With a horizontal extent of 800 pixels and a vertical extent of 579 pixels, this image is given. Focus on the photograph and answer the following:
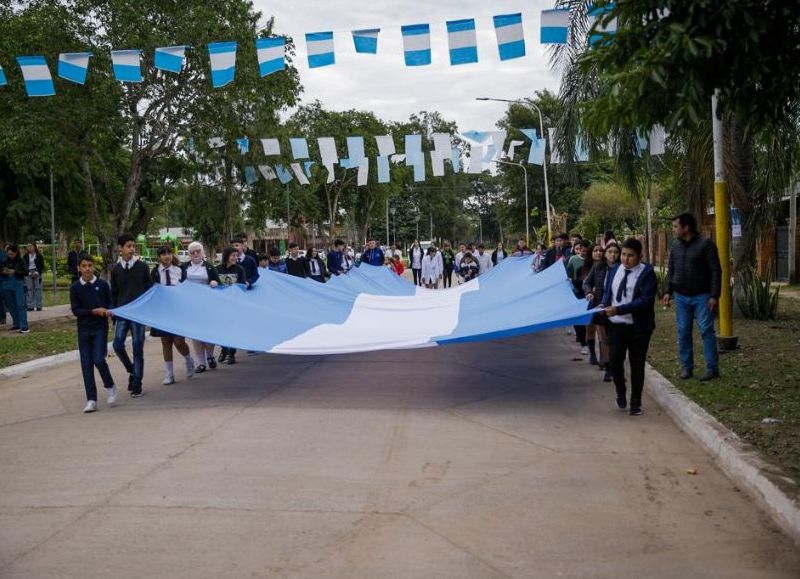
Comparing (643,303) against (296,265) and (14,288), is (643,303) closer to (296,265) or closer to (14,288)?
(296,265)

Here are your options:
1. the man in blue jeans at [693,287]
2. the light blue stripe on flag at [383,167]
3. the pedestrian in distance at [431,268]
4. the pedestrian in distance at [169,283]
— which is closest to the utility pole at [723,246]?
the man in blue jeans at [693,287]

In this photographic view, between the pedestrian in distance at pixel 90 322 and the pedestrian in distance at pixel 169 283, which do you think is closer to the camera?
the pedestrian in distance at pixel 90 322

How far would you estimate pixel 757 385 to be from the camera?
964 centimetres

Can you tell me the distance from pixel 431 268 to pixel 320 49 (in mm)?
11770

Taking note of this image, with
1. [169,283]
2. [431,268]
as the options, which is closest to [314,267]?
[169,283]

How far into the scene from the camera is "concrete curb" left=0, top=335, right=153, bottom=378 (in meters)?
12.6

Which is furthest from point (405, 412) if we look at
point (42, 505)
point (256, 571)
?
point (256, 571)

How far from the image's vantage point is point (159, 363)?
13703 millimetres

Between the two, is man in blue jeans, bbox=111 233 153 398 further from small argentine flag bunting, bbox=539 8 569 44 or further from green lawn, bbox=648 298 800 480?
small argentine flag bunting, bbox=539 8 569 44

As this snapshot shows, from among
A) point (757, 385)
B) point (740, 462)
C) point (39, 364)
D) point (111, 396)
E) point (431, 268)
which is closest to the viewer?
point (740, 462)

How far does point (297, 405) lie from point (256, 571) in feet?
16.7

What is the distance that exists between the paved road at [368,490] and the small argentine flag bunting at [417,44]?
734cm

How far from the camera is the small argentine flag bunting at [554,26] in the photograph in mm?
15203

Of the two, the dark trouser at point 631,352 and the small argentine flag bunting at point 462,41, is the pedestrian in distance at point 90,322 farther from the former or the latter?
the small argentine flag bunting at point 462,41
